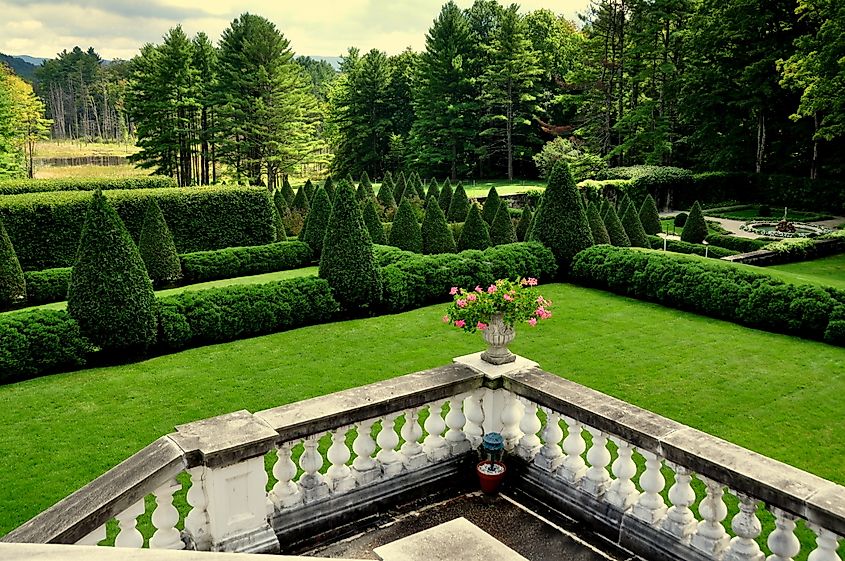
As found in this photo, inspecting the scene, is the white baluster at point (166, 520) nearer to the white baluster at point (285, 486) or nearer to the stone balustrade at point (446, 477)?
the stone balustrade at point (446, 477)

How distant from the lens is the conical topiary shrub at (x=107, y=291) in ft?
41.7

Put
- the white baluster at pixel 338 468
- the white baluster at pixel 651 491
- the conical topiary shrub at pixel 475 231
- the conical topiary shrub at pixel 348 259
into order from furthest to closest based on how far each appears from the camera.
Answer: the conical topiary shrub at pixel 475 231 → the conical topiary shrub at pixel 348 259 → the white baluster at pixel 338 468 → the white baluster at pixel 651 491

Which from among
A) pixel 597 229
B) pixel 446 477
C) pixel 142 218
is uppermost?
pixel 142 218

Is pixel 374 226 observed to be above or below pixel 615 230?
above

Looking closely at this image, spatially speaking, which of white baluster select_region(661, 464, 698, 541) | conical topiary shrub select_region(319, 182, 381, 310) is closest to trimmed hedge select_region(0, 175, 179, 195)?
conical topiary shrub select_region(319, 182, 381, 310)

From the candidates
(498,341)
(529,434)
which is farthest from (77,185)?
(529,434)

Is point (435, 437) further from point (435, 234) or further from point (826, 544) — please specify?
point (435, 234)

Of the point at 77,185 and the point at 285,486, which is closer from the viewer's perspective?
the point at 285,486

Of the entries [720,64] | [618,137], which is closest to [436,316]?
[720,64]

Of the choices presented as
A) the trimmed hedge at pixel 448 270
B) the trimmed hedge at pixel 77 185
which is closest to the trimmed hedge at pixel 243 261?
the trimmed hedge at pixel 448 270

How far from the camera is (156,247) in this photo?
2019cm

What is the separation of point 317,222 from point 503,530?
19238 millimetres

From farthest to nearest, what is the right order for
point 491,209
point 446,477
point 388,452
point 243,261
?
point 491,209, point 243,261, point 446,477, point 388,452

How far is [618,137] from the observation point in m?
53.6
